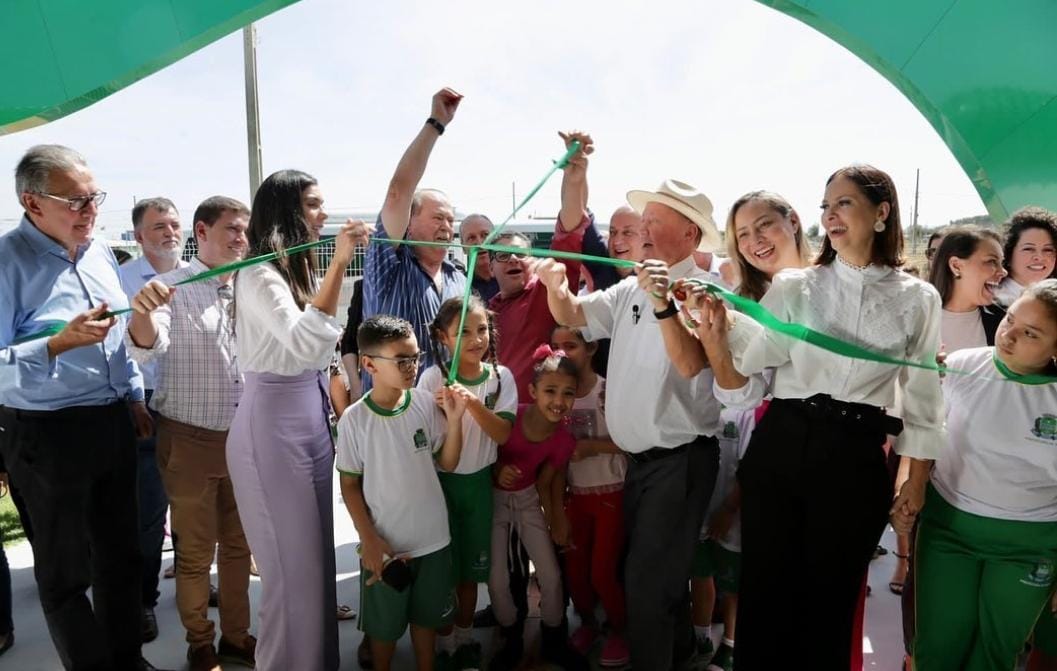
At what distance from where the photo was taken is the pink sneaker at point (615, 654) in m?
2.93

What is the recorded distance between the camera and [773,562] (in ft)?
7.50

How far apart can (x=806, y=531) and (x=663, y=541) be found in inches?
21.2

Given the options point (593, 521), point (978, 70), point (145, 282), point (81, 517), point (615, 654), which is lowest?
point (615, 654)

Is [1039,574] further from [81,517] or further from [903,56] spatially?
[81,517]

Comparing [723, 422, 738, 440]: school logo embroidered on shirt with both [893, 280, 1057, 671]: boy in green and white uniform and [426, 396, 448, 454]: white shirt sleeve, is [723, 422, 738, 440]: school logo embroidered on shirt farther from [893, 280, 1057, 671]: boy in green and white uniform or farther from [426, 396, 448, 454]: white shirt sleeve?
[426, 396, 448, 454]: white shirt sleeve

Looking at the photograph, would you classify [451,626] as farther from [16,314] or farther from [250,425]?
[16,314]

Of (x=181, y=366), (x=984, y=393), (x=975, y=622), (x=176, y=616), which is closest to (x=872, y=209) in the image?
(x=984, y=393)

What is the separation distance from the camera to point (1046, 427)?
2225 mm

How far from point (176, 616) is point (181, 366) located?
57.9 inches

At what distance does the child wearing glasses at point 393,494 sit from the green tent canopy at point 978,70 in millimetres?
2860

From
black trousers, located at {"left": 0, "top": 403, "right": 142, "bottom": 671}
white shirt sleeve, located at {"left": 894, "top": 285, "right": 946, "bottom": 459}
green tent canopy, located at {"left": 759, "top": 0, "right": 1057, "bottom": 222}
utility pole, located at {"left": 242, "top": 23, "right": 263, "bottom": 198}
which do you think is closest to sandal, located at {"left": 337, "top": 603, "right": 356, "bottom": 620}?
black trousers, located at {"left": 0, "top": 403, "right": 142, "bottom": 671}

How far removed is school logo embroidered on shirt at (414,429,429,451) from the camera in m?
2.69

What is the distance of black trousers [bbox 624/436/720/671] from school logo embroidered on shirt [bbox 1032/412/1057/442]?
3.44 ft

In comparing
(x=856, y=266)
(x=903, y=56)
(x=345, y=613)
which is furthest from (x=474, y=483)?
(x=903, y=56)
